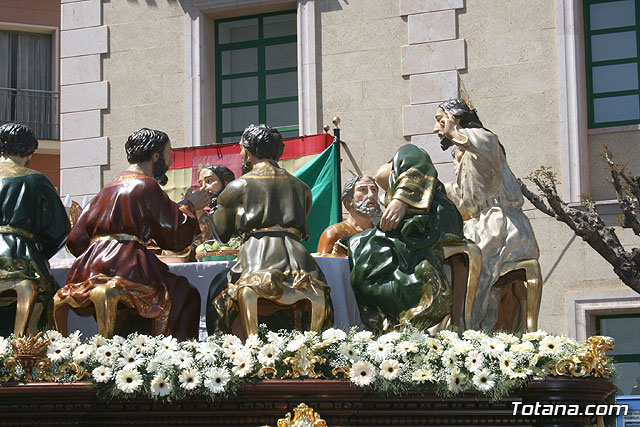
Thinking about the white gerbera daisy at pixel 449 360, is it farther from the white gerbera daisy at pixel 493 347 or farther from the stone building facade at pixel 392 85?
the stone building facade at pixel 392 85

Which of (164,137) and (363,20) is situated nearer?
(164,137)

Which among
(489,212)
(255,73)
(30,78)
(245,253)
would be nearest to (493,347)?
(245,253)

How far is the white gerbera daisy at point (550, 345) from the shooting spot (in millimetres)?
7879

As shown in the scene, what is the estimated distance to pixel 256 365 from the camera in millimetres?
7766

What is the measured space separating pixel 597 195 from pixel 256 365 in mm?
7530

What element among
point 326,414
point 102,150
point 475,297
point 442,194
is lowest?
point 326,414

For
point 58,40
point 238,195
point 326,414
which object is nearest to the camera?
point 326,414

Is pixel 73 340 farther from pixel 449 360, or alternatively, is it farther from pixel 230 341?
pixel 449 360

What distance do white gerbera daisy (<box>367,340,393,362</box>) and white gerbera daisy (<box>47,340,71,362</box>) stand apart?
72.5 inches

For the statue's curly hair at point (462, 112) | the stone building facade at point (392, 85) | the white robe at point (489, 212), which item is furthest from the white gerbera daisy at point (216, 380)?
the stone building facade at point (392, 85)

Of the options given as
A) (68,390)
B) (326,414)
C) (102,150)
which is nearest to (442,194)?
(326,414)

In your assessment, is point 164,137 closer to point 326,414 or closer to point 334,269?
point 334,269

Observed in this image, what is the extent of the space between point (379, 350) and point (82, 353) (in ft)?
5.88

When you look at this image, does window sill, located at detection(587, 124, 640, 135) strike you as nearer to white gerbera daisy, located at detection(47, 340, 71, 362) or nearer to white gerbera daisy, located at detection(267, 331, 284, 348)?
white gerbera daisy, located at detection(267, 331, 284, 348)
